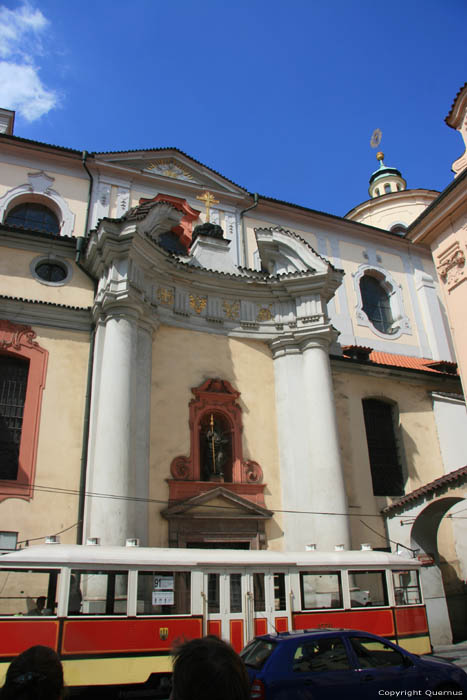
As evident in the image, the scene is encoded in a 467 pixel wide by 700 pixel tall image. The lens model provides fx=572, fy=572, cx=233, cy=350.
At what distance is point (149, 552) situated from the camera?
10523mm

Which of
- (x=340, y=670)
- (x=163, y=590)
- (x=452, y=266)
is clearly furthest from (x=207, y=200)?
Answer: (x=340, y=670)

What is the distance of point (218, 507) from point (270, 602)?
5471 mm

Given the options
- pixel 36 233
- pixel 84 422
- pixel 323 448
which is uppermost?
pixel 36 233

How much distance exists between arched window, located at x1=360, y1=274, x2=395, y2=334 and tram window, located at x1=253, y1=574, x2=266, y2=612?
16796mm

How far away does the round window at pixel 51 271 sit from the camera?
17.8 m

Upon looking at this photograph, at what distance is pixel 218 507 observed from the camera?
16.2m

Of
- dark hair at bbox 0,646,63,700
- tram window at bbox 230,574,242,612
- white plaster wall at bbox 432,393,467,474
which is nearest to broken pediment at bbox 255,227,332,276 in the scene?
white plaster wall at bbox 432,393,467,474

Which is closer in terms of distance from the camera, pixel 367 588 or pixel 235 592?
pixel 235 592

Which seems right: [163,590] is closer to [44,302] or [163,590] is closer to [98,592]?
[98,592]

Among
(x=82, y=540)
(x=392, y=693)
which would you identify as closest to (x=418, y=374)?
(x=82, y=540)

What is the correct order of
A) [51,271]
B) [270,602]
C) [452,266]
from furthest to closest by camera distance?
[51,271], [452,266], [270,602]

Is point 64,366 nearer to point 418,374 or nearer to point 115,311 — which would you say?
point 115,311

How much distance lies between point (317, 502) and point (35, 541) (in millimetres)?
7837

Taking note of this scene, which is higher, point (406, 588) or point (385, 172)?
point (385, 172)
